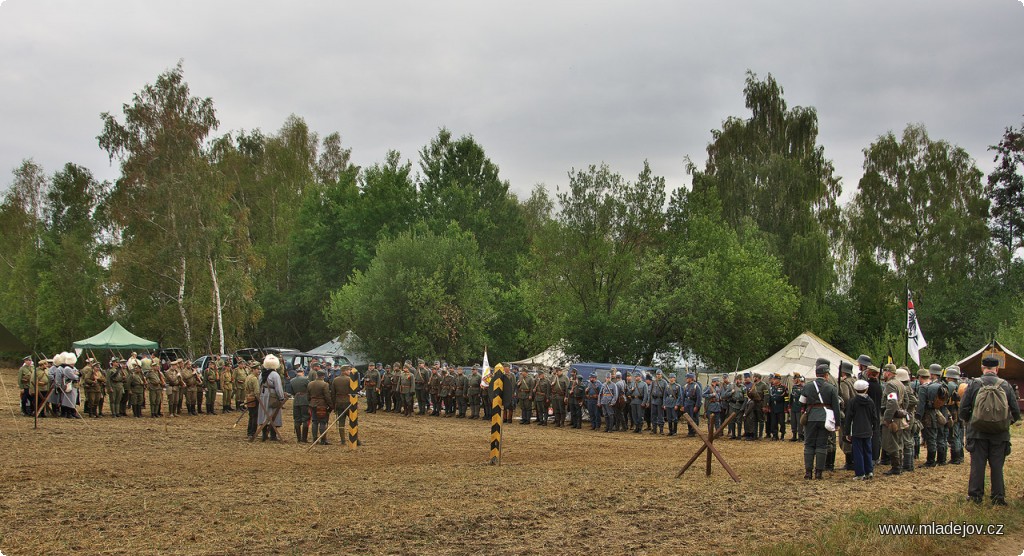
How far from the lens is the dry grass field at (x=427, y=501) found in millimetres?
7805

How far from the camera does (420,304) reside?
3766cm

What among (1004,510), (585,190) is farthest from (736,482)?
(585,190)

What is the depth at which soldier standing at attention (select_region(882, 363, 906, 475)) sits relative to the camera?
39.9 feet

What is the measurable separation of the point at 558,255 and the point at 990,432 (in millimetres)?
27961

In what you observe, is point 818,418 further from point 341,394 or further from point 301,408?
point 301,408

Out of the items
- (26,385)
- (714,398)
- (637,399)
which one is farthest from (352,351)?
(714,398)

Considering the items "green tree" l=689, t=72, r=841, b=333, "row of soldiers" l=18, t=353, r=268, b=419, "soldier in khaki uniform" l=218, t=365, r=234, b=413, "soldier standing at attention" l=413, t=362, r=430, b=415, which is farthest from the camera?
"green tree" l=689, t=72, r=841, b=333

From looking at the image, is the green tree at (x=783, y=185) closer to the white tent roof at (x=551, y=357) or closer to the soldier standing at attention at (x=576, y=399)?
the white tent roof at (x=551, y=357)

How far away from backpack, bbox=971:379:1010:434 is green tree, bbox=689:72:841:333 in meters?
31.7

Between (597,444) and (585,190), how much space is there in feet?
65.0

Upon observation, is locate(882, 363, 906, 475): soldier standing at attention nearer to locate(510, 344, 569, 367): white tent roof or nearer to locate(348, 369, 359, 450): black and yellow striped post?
locate(348, 369, 359, 450): black and yellow striped post

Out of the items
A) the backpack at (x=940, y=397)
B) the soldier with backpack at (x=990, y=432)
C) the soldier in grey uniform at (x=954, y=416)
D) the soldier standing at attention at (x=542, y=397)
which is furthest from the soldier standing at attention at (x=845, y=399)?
the soldier standing at attention at (x=542, y=397)

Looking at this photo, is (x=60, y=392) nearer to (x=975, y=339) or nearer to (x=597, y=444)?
(x=597, y=444)

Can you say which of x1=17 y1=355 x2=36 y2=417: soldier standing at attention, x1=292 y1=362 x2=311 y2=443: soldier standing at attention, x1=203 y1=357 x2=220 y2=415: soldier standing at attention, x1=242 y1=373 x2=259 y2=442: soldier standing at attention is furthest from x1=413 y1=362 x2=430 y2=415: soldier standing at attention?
x1=17 y1=355 x2=36 y2=417: soldier standing at attention
